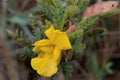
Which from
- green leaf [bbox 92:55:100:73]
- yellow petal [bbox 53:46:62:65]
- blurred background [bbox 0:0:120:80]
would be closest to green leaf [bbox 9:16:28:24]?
blurred background [bbox 0:0:120:80]

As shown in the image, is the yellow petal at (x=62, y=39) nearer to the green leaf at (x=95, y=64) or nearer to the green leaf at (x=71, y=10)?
the green leaf at (x=71, y=10)

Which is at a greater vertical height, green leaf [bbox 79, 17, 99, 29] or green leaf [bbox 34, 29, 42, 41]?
green leaf [bbox 79, 17, 99, 29]

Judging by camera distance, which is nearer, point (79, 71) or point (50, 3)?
point (50, 3)

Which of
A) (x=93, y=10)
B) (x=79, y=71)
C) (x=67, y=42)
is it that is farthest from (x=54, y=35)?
(x=79, y=71)

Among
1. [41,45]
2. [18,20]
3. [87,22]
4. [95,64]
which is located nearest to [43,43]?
[41,45]

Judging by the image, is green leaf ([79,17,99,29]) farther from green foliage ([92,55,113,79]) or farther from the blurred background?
green foliage ([92,55,113,79])

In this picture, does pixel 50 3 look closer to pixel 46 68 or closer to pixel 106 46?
pixel 46 68
